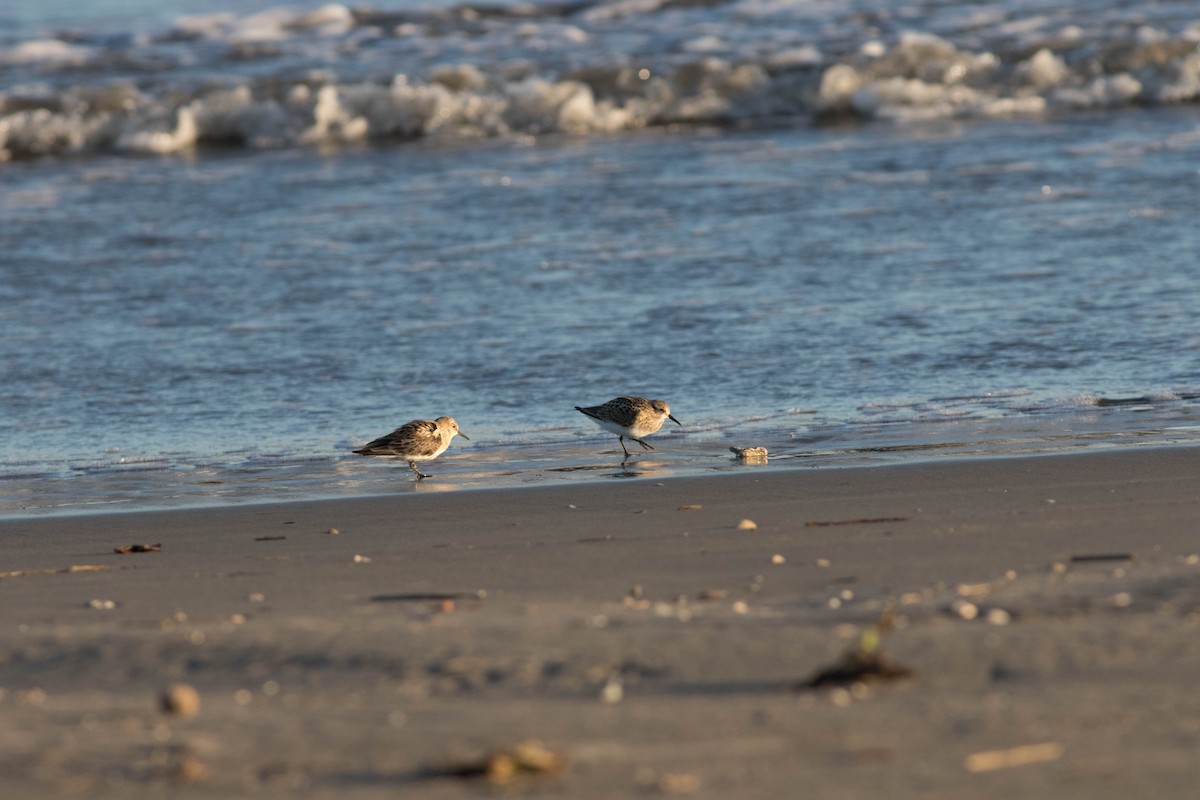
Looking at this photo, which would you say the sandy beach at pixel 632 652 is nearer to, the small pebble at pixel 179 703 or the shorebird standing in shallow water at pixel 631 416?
the small pebble at pixel 179 703

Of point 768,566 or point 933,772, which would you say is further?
point 768,566

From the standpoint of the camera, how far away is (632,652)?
3375mm

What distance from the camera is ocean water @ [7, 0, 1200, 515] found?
7.43 meters

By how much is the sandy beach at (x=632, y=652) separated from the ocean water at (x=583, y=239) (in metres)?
1.28

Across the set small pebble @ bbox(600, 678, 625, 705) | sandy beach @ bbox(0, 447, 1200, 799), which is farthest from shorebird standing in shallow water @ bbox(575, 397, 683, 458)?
small pebble @ bbox(600, 678, 625, 705)

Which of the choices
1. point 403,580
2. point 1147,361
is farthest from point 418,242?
point 403,580

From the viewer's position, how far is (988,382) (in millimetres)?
7781

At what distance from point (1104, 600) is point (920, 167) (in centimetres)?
980

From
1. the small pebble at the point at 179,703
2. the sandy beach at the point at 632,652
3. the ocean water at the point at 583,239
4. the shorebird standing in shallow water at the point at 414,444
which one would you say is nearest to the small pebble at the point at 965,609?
the sandy beach at the point at 632,652

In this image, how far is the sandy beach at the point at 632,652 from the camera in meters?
2.72

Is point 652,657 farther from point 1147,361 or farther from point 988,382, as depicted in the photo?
point 1147,361

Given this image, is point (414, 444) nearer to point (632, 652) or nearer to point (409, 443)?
point (409, 443)

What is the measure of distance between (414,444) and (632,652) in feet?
11.7

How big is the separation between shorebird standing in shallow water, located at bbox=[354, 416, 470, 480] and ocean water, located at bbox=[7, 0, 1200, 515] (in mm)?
119
